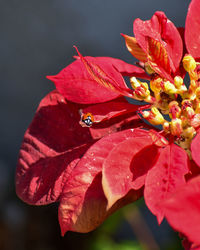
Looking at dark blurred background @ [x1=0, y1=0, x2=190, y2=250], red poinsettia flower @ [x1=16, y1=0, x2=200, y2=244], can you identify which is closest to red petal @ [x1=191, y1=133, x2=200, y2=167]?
red poinsettia flower @ [x1=16, y1=0, x2=200, y2=244]

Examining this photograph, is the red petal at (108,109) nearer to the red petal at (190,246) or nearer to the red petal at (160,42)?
the red petal at (160,42)

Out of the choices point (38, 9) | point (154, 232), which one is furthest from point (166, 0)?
point (154, 232)

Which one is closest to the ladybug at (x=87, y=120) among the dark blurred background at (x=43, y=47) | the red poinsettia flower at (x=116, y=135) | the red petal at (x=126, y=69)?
the red poinsettia flower at (x=116, y=135)

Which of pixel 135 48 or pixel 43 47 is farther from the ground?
pixel 135 48

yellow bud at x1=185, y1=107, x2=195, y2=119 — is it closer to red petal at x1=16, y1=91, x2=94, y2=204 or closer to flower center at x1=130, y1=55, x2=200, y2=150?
flower center at x1=130, y1=55, x2=200, y2=150

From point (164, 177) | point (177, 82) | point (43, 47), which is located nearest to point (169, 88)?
point (177, 82)

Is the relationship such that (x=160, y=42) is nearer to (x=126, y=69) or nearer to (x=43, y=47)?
(x=126, y=69)

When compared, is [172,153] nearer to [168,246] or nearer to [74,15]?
[168,246]

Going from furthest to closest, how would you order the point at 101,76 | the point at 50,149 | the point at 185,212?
the point at 50,149 → the point at 101,76 → the point at 185,212
